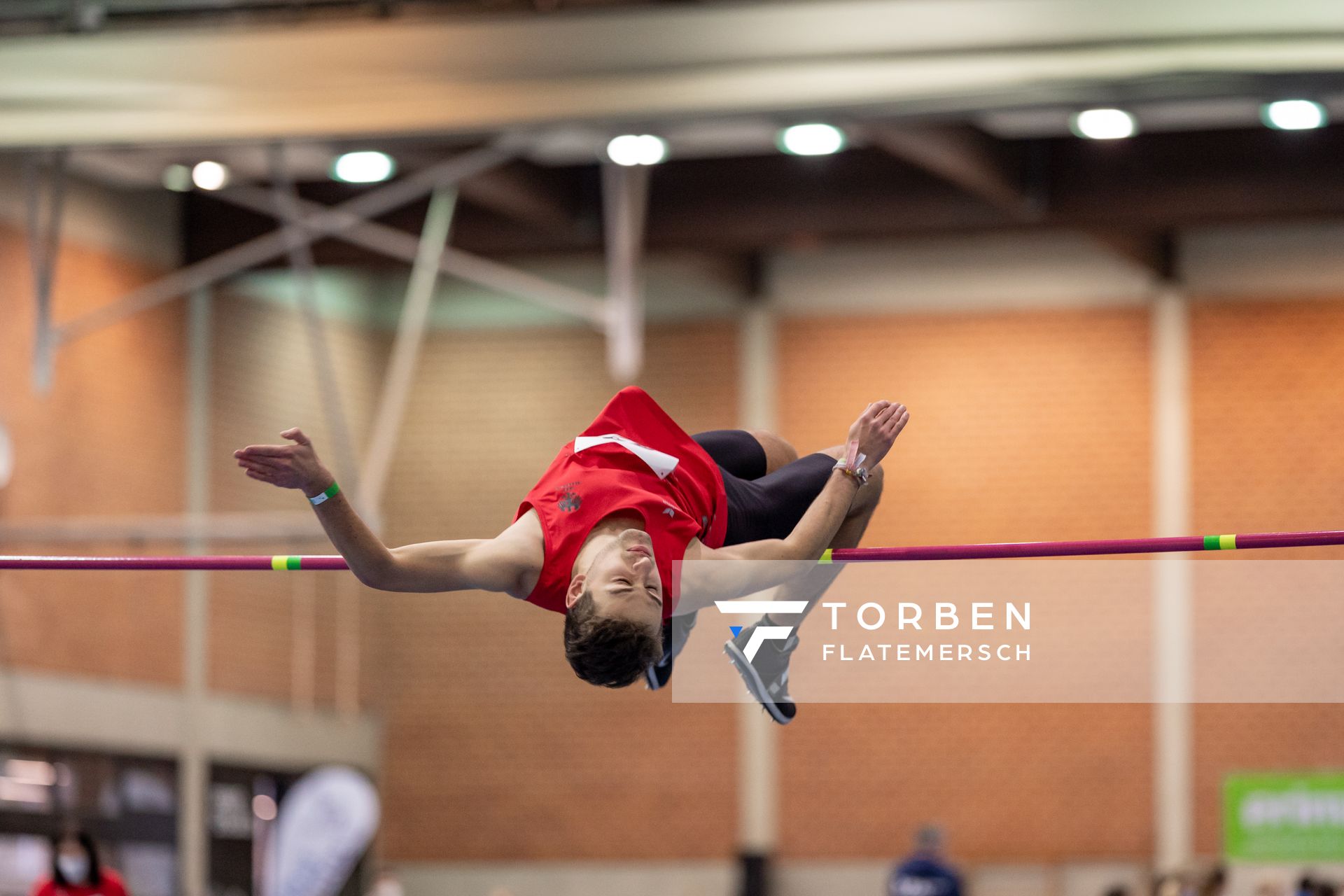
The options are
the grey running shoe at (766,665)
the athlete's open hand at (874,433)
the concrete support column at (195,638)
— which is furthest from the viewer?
the concrete support column at (195,638)

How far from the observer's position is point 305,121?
30.4ft

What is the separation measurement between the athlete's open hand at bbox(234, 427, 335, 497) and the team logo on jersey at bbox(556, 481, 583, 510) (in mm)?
588

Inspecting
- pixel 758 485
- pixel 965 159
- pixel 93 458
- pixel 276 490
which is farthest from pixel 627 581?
pixel 276 490

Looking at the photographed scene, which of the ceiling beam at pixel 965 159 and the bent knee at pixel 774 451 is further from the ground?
the ceiling beam at pixel 965 159

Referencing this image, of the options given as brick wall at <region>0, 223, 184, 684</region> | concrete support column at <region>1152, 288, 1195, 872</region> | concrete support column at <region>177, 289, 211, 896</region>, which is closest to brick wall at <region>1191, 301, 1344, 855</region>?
concrete support column at <region>1152, 288, 1195, 872</region>

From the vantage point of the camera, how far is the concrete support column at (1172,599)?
40.7 feet

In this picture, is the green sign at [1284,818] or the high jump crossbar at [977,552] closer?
the high jump crossbar at [977,552]

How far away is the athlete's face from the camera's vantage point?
13.9ft

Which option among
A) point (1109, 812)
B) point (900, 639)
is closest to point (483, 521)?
point (1109, 812)

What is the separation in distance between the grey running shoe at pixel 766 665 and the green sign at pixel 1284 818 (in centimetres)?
787

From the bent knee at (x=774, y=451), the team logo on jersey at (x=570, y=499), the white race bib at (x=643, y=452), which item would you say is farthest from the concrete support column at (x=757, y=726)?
the team logo on jersey at (x=570, y=499)

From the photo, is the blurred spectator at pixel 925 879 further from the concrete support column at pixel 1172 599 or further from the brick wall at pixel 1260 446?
the brick wall at pixel 1260 446

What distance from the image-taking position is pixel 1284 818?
1213cm

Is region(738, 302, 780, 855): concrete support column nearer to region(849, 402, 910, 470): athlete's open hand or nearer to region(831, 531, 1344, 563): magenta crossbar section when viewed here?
→ region(831, 531, 1344, 563): magenta crossbar section
